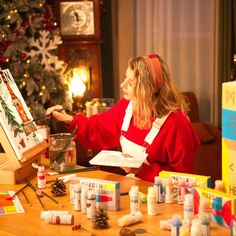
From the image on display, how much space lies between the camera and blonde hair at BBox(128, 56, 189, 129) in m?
2.91

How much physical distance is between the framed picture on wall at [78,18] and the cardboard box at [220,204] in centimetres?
330

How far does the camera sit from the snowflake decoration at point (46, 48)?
4.82 metres

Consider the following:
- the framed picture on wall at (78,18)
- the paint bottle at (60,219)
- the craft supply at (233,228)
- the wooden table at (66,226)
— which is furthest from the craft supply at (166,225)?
the framed picture on wall at (78,18)

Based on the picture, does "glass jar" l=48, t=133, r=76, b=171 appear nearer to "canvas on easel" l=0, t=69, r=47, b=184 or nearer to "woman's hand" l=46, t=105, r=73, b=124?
"canvas on easel" l=0, t=69, r=47, b=184

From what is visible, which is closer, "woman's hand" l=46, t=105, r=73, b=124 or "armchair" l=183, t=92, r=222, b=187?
"woman's hand" l=46, t=105, r=73, b=124

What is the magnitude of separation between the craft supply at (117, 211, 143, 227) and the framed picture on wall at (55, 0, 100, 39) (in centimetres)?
329

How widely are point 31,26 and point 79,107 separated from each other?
881 millimetres

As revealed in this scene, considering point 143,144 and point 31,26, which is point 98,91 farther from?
point 143,144

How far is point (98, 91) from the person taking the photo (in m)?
5.23

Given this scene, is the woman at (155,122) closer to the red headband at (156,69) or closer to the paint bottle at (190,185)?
the red headband at (156,69)

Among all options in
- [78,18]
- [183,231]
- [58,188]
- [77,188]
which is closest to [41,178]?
[58,188]

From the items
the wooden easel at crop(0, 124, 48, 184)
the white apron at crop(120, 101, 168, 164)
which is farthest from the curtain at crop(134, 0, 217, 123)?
the wooden easel at crop(0, 124, 48, 184)

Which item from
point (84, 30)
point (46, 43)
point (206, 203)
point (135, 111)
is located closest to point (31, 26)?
point (46, 43)

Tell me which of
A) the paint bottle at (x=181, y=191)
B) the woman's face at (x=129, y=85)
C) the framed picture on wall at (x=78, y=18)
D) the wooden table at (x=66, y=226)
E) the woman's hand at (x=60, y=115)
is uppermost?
the framed picture on wall at (x=78, y=18)
